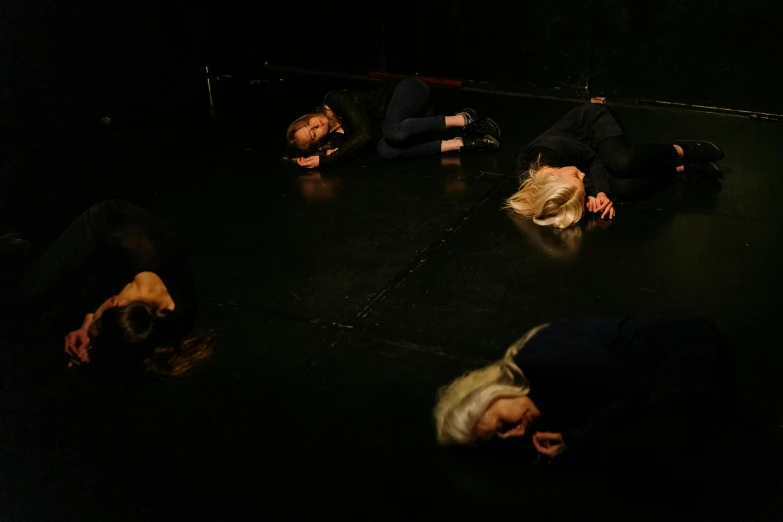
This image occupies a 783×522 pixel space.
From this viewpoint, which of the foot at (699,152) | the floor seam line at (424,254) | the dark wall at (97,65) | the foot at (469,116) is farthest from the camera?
the foot at (469,116)

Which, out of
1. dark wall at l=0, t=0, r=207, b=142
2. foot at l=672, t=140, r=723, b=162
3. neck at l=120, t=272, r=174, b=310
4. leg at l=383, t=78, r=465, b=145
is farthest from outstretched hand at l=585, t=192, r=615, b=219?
dark wall at l=0, t=0, r=207, b=142

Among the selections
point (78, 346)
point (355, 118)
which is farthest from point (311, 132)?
point (78, 346)

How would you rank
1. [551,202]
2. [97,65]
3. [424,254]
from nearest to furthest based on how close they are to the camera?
[424,254] → [551,202] → [97,65]

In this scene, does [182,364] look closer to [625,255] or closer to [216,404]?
[216,404]

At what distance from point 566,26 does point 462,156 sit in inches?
66.4

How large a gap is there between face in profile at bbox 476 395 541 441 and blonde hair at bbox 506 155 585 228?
5.70 feet

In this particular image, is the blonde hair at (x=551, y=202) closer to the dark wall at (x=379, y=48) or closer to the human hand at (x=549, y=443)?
the human hand at (x=549, y=443)

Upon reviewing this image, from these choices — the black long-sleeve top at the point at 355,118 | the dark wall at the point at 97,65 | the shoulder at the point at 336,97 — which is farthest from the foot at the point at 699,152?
the dark wall at the point at 97,65

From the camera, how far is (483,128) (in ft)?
17.9

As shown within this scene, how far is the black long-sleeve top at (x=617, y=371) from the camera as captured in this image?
2.70m

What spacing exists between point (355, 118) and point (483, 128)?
861 millimetres

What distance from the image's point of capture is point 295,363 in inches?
132

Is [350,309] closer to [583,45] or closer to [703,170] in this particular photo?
[703,170]

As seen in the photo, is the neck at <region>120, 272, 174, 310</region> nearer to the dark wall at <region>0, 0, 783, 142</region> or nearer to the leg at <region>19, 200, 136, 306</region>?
the leg at <region>19, 200, 136, 306</region>
